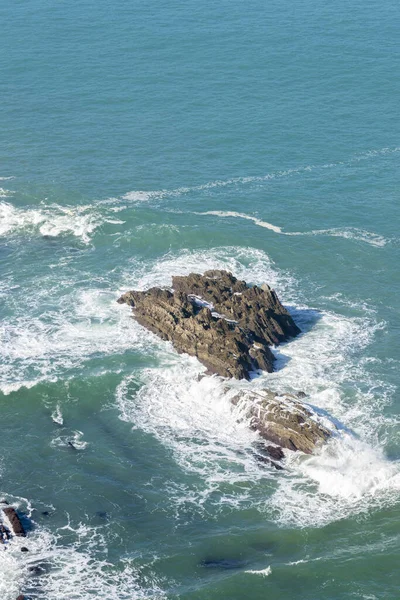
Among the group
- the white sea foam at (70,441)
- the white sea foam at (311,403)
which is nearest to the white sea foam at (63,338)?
the white sea foam at (311,403)

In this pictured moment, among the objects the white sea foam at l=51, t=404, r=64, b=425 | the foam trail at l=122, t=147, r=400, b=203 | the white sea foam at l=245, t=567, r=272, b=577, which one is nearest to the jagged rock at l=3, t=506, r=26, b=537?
the white sea foam at l=51, t=404, r=64, b=425

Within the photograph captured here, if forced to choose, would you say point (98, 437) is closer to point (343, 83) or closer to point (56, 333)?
point (56, 333)

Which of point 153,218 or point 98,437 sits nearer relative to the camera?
point 98,437

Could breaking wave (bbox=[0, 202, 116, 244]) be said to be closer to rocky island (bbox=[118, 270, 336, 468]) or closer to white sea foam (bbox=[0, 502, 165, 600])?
rocky island (bbox=[118, 270, 336, 468])

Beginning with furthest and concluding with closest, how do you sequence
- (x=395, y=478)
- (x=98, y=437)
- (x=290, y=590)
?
(x=98, y=437)
(x=395, y=478)
(x=290, y=590)

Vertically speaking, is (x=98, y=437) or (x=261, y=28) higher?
(x=261, y=28)

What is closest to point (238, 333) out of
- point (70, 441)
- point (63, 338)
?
point (63, 338)

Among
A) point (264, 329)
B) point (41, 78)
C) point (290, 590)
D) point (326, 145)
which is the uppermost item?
point (41, 78)

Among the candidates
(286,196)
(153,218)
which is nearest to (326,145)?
(286,196)
